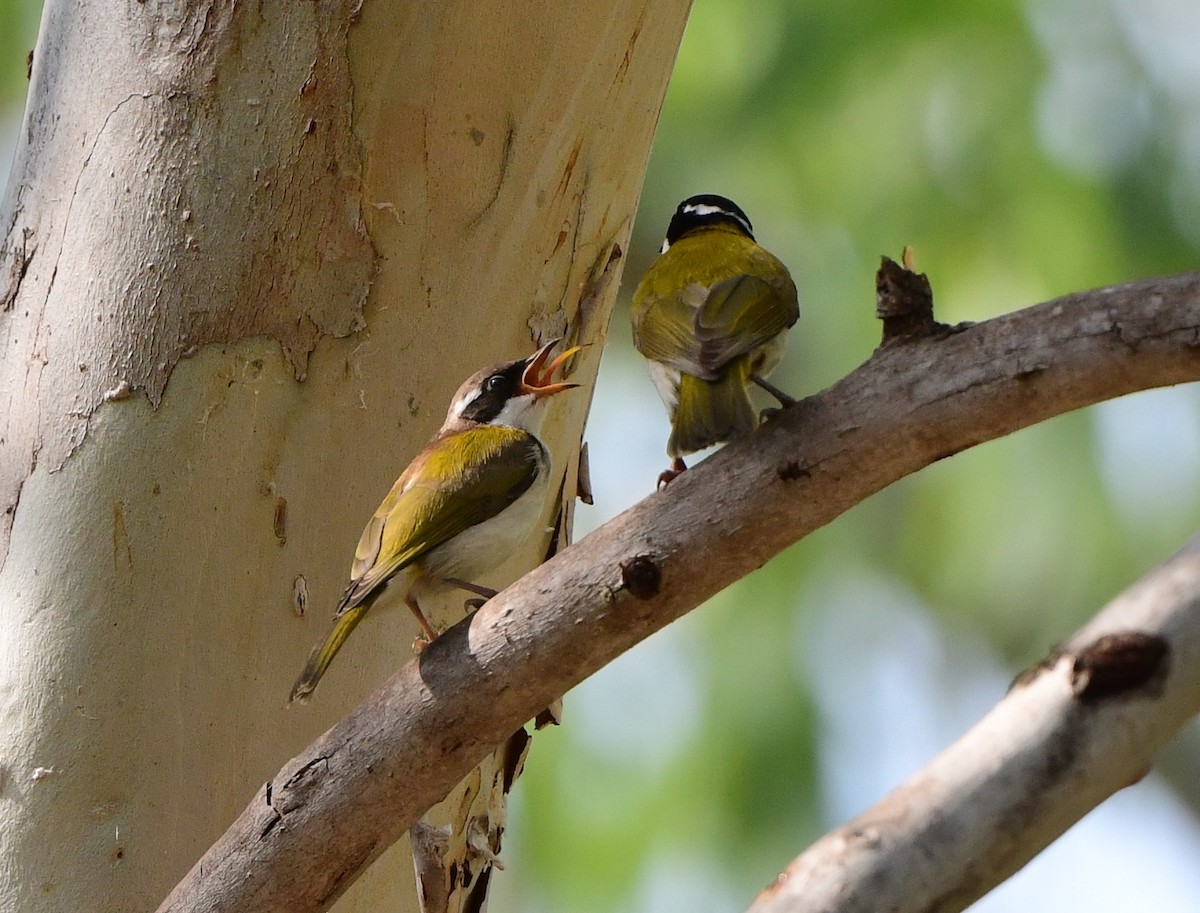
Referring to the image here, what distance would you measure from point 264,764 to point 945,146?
530 cm

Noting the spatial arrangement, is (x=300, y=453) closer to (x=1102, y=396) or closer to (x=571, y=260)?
(x=571, y=260)

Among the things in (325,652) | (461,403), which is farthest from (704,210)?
(325,652)

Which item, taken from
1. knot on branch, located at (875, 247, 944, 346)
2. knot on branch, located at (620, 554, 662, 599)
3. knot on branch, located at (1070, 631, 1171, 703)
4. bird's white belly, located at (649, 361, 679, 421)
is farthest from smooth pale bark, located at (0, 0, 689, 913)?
knot on branch, located at (1070, 631, 1171, 703)

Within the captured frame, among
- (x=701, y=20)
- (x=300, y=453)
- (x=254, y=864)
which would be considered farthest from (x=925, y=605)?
(x=254, y=864)

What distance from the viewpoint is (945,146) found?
7234 millimetres

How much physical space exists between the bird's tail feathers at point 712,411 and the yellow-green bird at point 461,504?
24.0 inches

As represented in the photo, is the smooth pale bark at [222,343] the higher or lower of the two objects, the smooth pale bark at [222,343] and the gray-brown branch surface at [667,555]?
the higher

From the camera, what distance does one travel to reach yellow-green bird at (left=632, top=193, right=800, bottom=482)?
3164 millimetres

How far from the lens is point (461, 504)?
3627mm

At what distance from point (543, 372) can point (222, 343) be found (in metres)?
1.07

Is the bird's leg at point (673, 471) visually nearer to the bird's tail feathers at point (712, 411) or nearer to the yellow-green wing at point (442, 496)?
the bird's tail feathers at point (712, 411)

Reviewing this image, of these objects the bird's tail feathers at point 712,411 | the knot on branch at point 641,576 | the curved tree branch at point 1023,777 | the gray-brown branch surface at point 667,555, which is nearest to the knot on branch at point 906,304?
the gray-brown branch surface at point 667,555

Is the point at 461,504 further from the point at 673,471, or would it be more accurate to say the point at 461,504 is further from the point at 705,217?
the point at 705,217

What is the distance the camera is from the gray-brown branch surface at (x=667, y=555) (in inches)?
93.5
